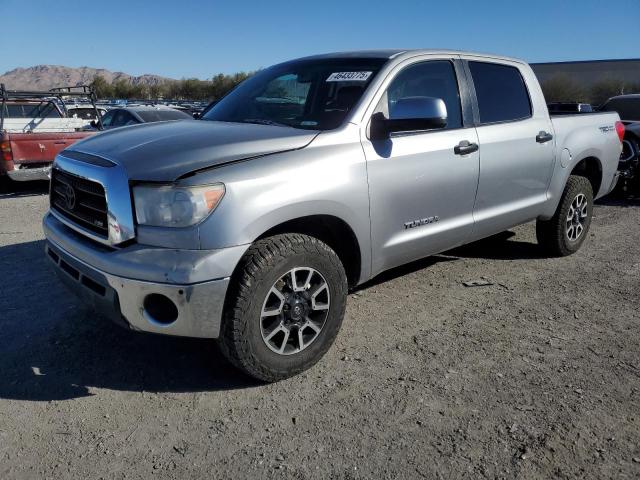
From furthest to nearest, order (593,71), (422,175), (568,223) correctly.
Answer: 1. (593,71)
2. (568,223)
3. (422,175)

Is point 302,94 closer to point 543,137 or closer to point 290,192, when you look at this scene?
point 290,192

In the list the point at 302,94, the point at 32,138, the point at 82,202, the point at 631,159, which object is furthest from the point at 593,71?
the point at 82,202

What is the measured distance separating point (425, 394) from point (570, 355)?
114 centimetres

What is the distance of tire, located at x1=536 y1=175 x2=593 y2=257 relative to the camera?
5289 mm

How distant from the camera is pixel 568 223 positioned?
5465 mm

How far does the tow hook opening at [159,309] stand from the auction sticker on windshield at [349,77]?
1.96 m

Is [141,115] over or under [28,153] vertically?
over

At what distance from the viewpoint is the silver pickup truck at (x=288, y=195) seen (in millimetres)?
2691

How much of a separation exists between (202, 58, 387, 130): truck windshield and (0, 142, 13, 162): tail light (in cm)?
566

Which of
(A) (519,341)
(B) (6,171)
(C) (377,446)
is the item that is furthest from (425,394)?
(B) (6,171)

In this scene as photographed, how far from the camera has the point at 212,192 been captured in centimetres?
268

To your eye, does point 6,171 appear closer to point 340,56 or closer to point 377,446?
point 340,56

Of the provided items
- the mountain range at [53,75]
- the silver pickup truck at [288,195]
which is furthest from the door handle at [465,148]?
the mountain range at [53,75]

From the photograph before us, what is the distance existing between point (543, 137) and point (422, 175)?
1.80 meters
